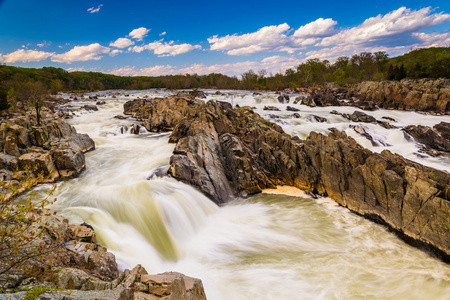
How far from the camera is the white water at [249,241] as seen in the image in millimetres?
8836

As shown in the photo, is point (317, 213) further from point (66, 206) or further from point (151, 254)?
point (66, 206)

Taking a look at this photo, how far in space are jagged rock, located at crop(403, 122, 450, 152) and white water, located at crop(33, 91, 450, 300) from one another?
57.2 feet

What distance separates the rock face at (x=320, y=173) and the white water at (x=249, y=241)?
0.83m

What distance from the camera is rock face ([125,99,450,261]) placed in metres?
11.0

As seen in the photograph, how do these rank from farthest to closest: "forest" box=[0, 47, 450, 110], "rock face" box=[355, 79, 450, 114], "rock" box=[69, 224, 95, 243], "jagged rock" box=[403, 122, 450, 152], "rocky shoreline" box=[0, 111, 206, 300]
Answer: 1. "forest" box=[0, 47, 450, 110]
2. "rock face" box=[355, 79, 450, 114]
3. "jagged rock" box=[403, 122, 450, 152]
4. "rock" box=[69, 224, 95, 243]
5. "rocky shoreline" box=[0, 111, 206, 300]

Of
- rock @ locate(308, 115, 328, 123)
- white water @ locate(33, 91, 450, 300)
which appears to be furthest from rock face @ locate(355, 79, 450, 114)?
white water @ locate(33, 91, 450, 300)

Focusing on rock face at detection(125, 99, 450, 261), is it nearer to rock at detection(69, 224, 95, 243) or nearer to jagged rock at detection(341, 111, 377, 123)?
rock at detection(69, 224, 95, 243)

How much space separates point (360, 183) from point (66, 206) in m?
15.6

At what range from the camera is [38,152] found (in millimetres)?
15344

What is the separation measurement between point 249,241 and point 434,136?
80.6 ft

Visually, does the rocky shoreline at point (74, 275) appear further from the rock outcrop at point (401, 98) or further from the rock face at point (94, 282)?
the rock outcrop at point (401, 98)

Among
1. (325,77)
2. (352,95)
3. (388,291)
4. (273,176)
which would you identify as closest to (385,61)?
(325,77)

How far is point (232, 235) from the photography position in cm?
1195

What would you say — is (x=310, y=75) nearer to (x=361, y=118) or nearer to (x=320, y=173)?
(x=361, y=118)
